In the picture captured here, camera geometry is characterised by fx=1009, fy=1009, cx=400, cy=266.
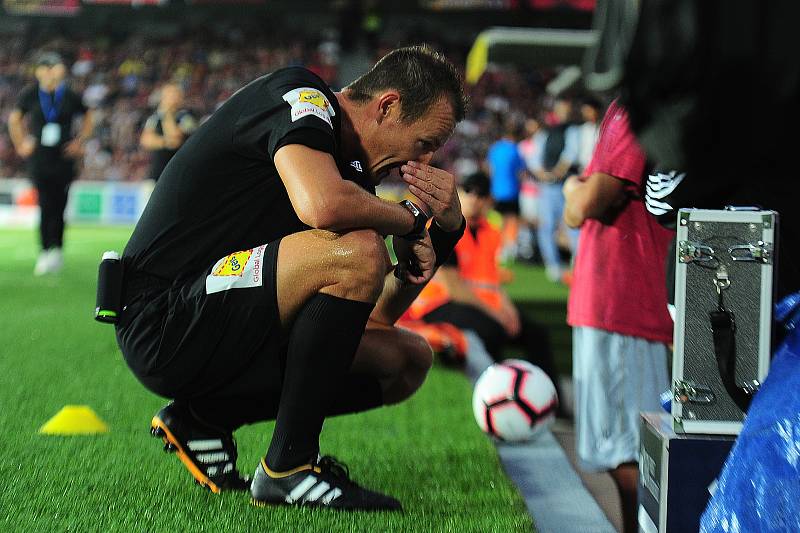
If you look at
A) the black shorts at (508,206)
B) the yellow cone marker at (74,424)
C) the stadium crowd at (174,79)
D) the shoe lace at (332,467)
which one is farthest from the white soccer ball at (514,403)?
the stadium crowd at (174,79)

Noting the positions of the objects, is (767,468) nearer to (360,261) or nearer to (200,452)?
(360,261)

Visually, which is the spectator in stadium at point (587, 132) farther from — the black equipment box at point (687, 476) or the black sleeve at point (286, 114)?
the black equipment box at point (687, 476)

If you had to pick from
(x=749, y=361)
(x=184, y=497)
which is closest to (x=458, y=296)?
(x=184, y=497)

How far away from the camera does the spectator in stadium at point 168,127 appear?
32.3 feet

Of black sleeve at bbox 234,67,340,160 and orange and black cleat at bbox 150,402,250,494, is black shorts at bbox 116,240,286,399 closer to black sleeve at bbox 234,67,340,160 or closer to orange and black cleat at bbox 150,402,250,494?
orange and black cleat at bbox 150,402,250,494

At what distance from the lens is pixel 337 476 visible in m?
2.60

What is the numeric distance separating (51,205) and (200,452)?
7976mm

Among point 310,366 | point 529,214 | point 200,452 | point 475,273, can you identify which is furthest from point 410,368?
point 529,214

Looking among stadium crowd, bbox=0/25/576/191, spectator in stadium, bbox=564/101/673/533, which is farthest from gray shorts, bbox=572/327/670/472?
stadium crowd, bbox=0/25/576/191

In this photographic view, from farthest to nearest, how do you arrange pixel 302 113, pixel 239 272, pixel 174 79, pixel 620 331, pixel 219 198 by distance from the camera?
pixel 174 79
pixel 620 331
pixel 219 198
pixel 239 272
pixel 302 113

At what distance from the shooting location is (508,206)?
518 inches

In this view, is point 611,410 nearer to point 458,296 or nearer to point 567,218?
point 567,218

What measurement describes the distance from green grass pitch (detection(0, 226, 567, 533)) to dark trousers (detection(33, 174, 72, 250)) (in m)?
4.68

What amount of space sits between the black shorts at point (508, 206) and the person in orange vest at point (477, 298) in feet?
22.0
